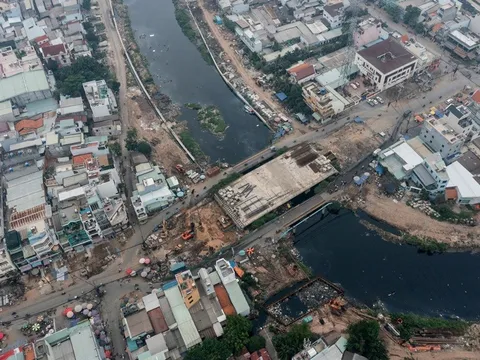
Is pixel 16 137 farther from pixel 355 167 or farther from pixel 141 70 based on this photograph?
pixel 355 167

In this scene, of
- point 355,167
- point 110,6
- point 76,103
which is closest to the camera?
point 355,167

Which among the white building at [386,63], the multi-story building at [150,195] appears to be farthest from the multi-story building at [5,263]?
the white building at [386,63]

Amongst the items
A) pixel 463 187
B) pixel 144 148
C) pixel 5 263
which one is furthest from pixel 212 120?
pixel 463 187

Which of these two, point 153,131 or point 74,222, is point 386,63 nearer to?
point 153,131

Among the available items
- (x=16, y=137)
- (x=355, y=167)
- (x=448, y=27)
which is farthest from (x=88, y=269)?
(x=448, y=27)

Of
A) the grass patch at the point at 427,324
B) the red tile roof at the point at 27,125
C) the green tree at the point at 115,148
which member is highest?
the red tile roof at the point at 27,125

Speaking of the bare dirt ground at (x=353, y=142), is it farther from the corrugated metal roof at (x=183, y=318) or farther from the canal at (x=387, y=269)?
the corrugated metal roof at (x=183, y=318)

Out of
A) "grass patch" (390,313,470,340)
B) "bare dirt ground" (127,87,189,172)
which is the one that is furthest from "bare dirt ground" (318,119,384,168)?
"grass patch" (390,313,470,340)
